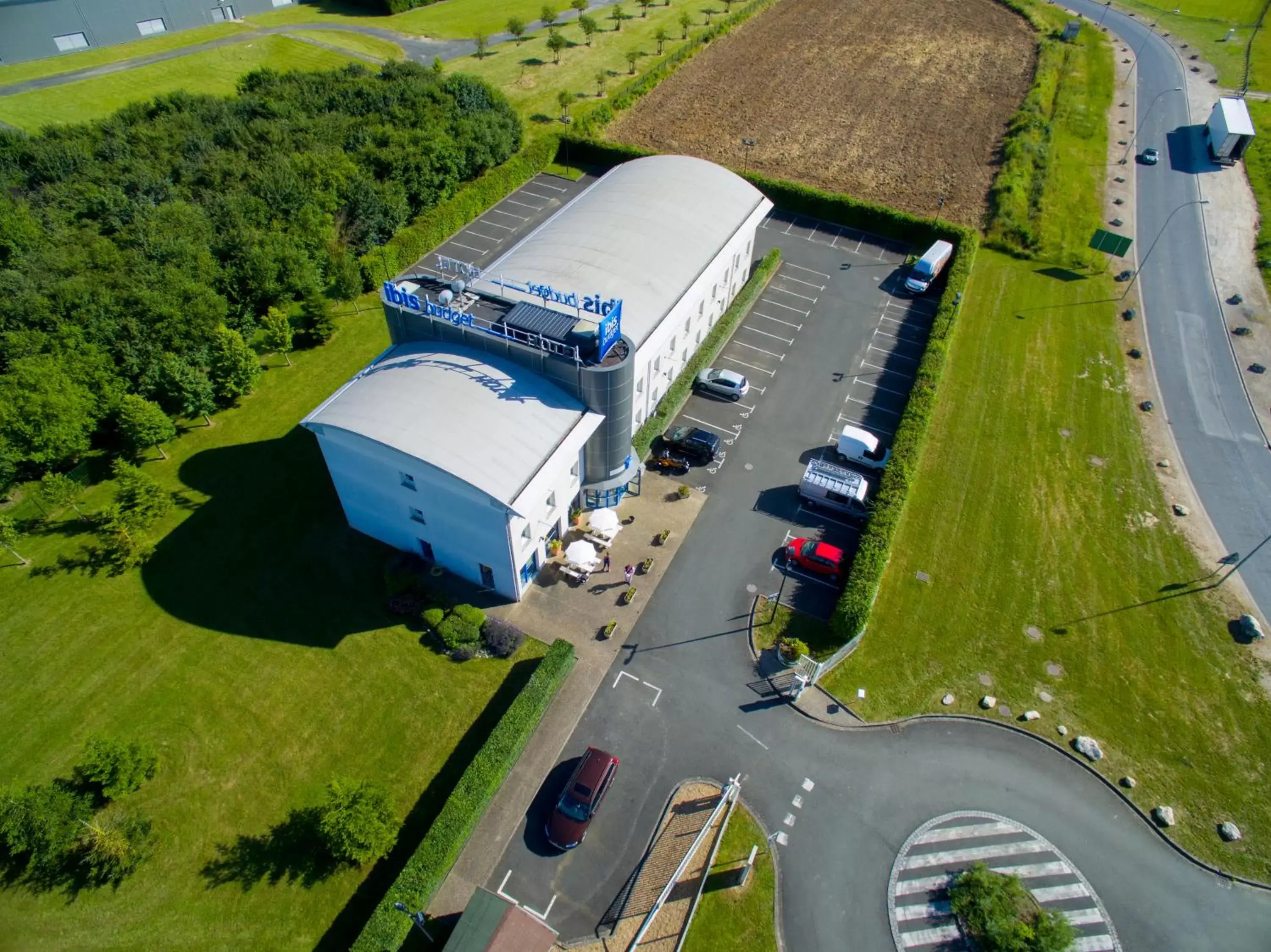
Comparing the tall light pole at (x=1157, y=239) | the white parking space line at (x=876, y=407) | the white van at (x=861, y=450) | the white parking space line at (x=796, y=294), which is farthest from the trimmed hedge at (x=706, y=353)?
the tall light pole at (x=1157, y=239)

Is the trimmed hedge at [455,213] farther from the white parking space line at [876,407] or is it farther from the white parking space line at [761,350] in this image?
the white parking space line at [876,407]

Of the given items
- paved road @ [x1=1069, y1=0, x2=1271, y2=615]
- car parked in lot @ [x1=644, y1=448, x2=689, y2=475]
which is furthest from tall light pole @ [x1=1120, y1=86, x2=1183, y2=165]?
car parked in lot @ [x1=644, y1=448, x2=689, y2=475]

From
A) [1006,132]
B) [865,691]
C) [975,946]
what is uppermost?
[1006,132]

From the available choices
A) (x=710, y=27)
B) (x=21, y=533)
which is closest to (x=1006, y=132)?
(x=710, y=27)

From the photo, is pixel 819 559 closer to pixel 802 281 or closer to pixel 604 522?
pixel 604 522

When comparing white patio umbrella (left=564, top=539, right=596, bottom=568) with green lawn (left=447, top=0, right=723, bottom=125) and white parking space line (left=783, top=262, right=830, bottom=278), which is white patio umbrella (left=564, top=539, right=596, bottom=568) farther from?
green lawn (left=447, top=0, right=723, bottom=125)

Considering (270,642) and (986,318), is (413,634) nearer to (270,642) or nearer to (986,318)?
(270,642)
